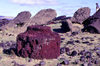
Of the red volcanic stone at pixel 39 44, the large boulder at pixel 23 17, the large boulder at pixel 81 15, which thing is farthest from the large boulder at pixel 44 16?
the red volcanic stone at pixel 39 44

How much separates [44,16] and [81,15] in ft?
7.18

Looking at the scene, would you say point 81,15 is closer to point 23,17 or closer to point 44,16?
point 44,16

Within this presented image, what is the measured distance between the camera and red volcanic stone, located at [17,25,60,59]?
182 inches

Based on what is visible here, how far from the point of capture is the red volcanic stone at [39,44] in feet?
15.1

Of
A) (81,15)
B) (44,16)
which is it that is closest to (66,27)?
(44,16)

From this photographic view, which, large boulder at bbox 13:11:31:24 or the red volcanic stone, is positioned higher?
large boulder at bbox 13:11:31:24

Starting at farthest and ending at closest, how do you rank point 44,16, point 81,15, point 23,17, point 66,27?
1. point 81,15
2. point 44,16
3. point 23,17
4. point 66,27

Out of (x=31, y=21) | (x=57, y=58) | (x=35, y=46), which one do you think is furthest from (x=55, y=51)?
(x=31, y=21)

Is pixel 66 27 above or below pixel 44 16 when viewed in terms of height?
below

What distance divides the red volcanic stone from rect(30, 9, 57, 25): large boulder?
20.5 feet

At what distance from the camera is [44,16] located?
1157 cm

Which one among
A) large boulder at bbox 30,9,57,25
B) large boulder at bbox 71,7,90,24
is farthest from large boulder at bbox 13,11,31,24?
large boulder at bbox 71,7,90,24

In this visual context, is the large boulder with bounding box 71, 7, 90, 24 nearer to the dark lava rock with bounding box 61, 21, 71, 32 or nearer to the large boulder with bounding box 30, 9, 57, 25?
the large boulder with bounding box 30, 9, 57, 25

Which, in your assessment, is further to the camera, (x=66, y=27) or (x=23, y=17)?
(x=23, y=17)
